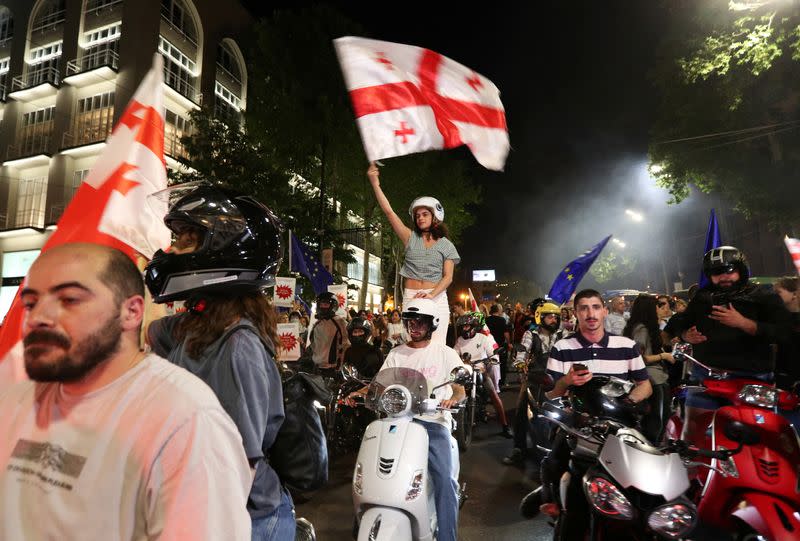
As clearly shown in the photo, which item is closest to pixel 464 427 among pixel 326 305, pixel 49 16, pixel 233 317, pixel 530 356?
pixel 530 356

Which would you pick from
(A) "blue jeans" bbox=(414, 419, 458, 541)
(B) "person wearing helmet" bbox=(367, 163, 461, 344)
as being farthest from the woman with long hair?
(A) "blue jeans" bbox=(414, 419, 458, 541)

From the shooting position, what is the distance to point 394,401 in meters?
3.70

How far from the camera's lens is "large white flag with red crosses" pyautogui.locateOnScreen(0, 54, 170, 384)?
3027 millimetres

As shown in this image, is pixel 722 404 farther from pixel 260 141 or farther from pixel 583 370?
pixel 260 141

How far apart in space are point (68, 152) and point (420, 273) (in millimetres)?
28065

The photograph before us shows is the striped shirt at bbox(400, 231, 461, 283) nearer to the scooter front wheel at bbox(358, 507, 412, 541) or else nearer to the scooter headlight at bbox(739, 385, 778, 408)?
the scooter front wheel at bbox(358, 507, 412, 541)

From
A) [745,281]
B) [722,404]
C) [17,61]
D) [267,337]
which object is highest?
[17,61]

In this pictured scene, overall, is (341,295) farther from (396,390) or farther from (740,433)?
(740,433)

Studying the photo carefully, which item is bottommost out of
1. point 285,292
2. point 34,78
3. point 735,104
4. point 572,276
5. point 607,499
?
point 607,499

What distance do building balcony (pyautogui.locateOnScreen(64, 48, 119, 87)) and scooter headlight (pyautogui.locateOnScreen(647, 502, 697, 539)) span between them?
29917 millimetres

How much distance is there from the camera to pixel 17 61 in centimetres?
3020

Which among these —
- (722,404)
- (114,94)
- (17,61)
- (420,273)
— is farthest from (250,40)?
(722,404)

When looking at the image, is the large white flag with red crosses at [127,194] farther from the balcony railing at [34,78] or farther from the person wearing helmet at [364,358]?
the balcony railing at [34,78]

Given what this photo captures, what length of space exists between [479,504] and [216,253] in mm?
4536
